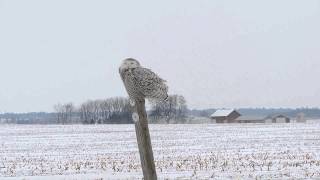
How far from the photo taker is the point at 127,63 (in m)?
4.85

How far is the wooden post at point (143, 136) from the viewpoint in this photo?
4.80 metres

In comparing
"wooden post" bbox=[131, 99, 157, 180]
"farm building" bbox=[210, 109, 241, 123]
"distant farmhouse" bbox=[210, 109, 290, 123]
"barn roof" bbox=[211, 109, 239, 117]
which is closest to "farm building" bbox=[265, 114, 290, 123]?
"distant farmhouse" bbox=[210, 109, 290, 123]

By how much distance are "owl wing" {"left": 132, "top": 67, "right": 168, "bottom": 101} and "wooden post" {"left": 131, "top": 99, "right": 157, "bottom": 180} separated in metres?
0.11

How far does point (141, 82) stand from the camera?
475cm

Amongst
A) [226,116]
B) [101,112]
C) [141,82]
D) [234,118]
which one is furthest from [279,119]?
[141,82]

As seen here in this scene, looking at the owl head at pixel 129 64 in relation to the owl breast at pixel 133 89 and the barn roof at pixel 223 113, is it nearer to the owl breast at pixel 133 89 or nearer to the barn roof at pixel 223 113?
the owl breast at pixel 133 89

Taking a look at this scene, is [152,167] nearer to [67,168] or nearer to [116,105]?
[67,168]

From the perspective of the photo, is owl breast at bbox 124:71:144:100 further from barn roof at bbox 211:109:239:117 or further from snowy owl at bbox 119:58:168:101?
barn roof at bbox 211:109:239:117

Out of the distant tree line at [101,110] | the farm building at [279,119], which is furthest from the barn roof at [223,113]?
the distant tree line at [101,110]

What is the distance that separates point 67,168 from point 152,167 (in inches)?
521

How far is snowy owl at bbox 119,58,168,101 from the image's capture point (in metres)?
4.76

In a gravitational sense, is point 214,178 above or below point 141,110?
below

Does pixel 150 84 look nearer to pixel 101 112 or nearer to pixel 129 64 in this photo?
pixel 129 64

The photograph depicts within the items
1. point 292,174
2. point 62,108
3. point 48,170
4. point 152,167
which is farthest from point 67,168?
point 62,108
